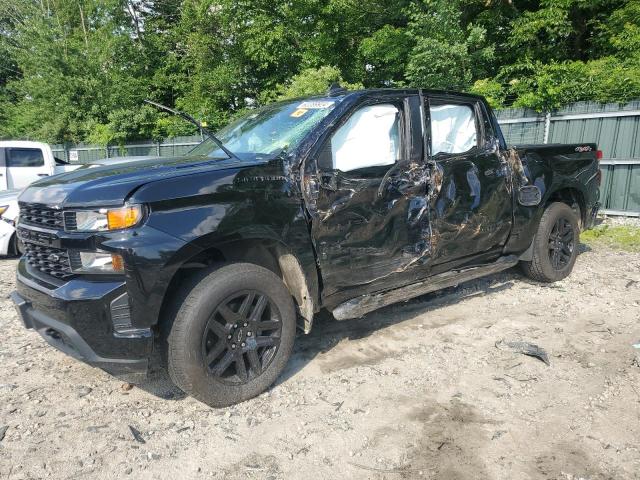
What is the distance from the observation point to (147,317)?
2.67 metres

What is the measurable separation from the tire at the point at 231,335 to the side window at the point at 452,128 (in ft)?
6.20

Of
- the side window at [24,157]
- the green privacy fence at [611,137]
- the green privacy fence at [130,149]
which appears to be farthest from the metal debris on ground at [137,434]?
the green privacy fence at [130,149]

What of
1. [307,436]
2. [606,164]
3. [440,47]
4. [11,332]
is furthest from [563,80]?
[11,332]

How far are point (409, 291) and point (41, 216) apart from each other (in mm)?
2586

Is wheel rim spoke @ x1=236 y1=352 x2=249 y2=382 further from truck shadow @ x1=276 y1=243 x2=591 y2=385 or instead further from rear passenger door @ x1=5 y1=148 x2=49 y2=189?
rear passenger door @ x1=5 y1=148 x2=49 y2=189

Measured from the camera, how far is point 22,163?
11.1 meters

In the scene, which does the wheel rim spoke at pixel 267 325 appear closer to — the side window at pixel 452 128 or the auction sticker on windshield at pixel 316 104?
the auction sticker on windshield at pixel 316 104

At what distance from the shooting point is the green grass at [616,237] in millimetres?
7140

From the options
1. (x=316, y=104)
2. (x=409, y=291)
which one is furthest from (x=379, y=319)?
(x=316, y=104)

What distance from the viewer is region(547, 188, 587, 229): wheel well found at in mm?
5262

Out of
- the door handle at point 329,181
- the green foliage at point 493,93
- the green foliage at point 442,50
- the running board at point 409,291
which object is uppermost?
the green foliage at point 442,50

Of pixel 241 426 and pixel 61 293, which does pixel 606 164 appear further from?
pixel 61 293

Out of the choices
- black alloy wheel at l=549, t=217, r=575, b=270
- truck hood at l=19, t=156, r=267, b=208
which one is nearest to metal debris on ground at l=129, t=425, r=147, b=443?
truck hood at l=19, t=156, r=267, b=208

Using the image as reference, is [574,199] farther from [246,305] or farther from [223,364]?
[223,364]
